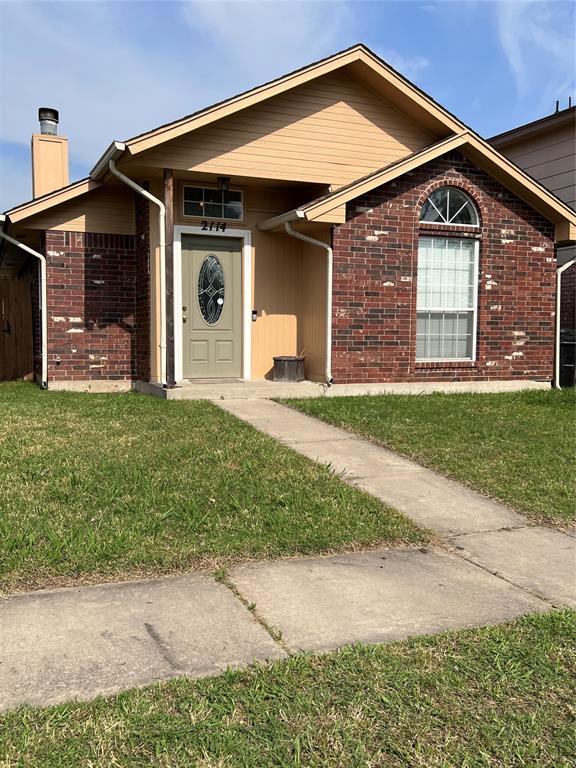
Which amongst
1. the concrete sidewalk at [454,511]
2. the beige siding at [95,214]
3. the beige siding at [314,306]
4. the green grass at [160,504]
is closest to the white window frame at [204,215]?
the beige siding at [95,214]

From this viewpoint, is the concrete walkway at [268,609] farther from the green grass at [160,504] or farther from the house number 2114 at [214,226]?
the house number 2114 at [214,226]

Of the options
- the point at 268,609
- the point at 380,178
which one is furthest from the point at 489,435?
the point at 268,609

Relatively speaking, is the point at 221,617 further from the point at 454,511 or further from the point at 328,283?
the point at 328,283

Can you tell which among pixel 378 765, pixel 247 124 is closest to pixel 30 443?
pixel 378 765

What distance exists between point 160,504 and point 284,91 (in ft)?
25.1

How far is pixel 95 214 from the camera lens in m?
10.9

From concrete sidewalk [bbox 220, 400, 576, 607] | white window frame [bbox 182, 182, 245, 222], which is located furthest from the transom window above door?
concrete sidewalk [bbox 220, 400, 576, 607]

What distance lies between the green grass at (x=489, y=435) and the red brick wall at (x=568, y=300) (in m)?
2.55

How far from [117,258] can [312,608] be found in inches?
348

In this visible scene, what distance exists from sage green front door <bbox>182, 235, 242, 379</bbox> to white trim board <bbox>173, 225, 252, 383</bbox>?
9cm

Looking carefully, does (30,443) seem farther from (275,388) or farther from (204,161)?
(204,161)

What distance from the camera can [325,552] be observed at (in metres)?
4.27

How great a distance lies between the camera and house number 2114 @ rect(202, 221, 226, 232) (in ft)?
35.5

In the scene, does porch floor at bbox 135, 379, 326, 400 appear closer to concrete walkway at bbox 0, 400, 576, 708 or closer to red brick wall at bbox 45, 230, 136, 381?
red brick wall at bbox 45, 230, 136, 381
